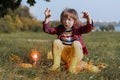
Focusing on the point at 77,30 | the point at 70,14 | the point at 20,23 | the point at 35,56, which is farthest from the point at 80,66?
the point at 20,23

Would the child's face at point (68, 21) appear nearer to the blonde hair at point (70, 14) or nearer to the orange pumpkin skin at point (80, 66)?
the blonde hair at point (70, 14)

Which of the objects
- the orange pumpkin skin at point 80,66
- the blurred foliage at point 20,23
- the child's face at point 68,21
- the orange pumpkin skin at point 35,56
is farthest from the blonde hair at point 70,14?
the blurred foliage at point 20,23

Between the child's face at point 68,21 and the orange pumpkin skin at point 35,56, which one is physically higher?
the child's face at point 68,21

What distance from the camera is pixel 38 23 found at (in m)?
44.8

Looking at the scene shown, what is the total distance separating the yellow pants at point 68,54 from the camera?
7875mm

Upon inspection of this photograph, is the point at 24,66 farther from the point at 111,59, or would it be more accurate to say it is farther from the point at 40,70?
the point at 111,59

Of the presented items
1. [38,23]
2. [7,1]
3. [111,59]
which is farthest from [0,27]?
[111,59]

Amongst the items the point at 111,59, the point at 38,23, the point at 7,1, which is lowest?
the point at 38,23

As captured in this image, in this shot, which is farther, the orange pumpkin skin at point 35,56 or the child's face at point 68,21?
the orange pumpkin skin at point 35,56

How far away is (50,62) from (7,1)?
5552mm

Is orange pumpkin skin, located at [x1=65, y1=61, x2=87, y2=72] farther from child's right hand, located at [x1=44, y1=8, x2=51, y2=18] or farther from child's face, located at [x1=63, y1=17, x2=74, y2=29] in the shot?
child's right hand, located at [x1=44, y1=8, x2=51, y2=18]

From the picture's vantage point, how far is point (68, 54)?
323 inches

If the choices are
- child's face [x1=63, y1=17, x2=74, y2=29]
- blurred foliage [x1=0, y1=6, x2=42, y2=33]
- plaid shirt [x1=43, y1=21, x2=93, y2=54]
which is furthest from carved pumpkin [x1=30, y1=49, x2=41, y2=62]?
blurred foliage [x1=0, y1=6, x2=42, y2=33]

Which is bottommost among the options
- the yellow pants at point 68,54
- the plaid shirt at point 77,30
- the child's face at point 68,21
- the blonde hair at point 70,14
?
the yellow pants at point 68,54
